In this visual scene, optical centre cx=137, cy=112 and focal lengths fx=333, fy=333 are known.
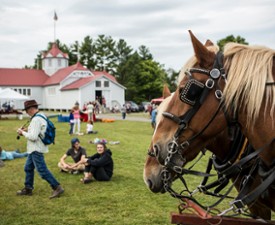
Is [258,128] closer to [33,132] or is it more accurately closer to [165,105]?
[165,105]

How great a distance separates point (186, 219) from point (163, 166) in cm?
57

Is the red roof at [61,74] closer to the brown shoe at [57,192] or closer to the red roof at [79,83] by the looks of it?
the red roof at [79,83]

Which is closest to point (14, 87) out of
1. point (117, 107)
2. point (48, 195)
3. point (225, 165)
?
point (117, 107)

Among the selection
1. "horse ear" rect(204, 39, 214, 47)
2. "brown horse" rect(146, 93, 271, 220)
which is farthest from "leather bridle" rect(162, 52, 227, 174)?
"horse ear" rect(204, 39, 214, 47)

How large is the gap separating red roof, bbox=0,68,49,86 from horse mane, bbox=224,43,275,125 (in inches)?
2209

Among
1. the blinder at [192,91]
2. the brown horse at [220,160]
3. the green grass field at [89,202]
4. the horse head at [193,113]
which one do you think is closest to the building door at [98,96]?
the green grass field at [89,202]

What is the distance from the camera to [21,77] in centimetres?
5622

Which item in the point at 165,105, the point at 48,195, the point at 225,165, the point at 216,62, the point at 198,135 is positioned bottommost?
the point at 48,195

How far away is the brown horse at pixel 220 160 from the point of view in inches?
98.7

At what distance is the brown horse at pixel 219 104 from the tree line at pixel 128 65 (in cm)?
4762

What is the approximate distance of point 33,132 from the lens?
673 cm

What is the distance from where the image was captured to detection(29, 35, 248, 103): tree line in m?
61.7

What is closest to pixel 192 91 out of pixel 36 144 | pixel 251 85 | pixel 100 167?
pixel 251 85

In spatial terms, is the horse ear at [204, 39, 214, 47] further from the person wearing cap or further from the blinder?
the person wearing cap
